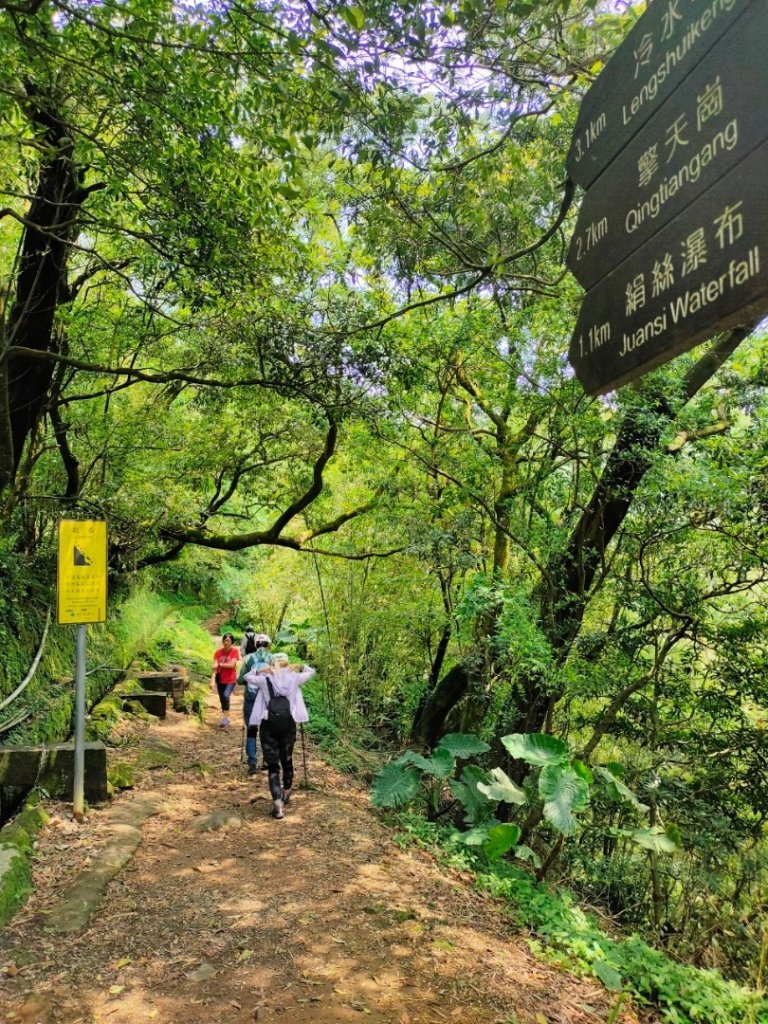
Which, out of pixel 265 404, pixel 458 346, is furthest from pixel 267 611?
pixel 458 346

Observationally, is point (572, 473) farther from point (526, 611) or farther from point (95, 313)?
point (95, 313)

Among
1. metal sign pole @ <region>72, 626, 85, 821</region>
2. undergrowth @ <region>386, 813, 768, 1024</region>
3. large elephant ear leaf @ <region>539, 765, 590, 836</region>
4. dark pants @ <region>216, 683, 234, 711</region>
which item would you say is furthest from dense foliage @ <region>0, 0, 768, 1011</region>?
dark pants @ <region>216, 683, 234, 711</region>

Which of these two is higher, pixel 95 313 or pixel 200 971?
pixel 95 313

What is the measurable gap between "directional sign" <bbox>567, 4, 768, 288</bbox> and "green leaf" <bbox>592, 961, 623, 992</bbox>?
4.53 meters

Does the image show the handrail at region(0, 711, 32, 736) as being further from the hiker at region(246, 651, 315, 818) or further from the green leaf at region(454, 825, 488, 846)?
the green leaf at region(454, 825, 488, 846)

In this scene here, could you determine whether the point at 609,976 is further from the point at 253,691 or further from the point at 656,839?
the point at 253,691

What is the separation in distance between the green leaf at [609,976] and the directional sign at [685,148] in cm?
453

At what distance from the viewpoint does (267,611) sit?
16.9 m

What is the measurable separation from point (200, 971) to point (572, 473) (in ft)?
19.6

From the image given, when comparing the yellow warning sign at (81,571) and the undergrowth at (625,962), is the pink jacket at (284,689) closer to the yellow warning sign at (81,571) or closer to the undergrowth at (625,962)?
the yellow warning sign at (81,571)

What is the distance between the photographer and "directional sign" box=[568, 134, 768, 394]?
3.56 ft

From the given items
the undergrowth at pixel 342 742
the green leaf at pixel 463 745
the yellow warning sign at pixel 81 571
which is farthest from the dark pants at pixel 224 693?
the yellow warning sign at pixel 81 571

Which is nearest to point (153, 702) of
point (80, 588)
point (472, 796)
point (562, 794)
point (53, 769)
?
point (53, 769)

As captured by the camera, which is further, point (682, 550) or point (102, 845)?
point (682, 550)
